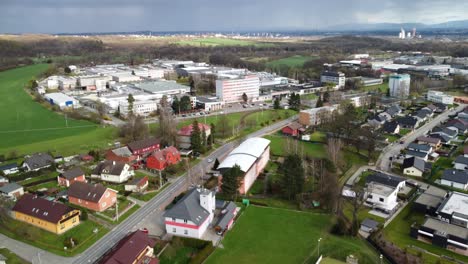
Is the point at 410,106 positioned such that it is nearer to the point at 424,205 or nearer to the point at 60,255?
the point at 424,205

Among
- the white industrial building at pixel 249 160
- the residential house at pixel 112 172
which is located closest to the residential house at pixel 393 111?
the white industrial building at pixel 249 160

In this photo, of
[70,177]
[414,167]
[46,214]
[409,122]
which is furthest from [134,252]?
[409,122]

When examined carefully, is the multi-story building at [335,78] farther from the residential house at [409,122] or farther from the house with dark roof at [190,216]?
the house with dark roof at [190,216]

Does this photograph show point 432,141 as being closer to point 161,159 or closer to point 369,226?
point 369,226

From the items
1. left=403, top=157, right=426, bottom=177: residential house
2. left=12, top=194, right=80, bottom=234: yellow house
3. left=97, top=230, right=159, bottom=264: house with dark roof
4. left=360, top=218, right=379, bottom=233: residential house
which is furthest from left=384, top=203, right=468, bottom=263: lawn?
left=12, top=194, right=80, bottom=234: yellow house

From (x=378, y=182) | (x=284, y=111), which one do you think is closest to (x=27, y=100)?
(x=284, y=111)

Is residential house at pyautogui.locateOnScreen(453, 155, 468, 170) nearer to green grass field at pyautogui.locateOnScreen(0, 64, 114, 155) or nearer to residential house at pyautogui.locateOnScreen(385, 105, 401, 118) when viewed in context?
residential house at pyautogui.locateOnScreen(385, 105, 401, 118)
